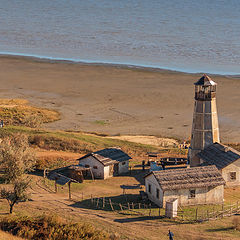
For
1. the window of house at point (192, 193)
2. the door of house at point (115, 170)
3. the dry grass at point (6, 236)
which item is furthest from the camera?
the door of house at point (115, 170)

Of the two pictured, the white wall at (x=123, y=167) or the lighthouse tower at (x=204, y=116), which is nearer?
the lighthouse tower at (x=204, y=116)

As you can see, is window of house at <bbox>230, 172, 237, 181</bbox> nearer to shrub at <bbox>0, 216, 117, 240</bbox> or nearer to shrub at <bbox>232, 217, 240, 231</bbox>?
shrub at <bbox>232, 217, 240, 231</bbox>

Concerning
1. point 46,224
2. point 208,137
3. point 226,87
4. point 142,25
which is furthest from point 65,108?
point 142,25

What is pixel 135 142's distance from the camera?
5466cm

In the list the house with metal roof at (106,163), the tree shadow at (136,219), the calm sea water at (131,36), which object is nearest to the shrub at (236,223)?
the tree shadow at (136,219)

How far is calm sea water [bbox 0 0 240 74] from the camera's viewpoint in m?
99.8

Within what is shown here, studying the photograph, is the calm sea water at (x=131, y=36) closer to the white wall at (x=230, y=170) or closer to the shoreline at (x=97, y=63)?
the shoreline at (x=97, y=63)

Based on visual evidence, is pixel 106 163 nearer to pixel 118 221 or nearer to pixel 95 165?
pixel 95 165

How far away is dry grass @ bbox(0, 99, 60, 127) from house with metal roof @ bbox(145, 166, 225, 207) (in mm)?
27906

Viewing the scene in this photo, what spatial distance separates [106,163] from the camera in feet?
137

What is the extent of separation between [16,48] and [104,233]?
88.2m

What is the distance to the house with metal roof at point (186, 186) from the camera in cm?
3472

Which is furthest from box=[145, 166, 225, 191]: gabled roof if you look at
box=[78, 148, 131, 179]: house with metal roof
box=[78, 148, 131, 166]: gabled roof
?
box=[78, 148, 131, 166]: gabled roof

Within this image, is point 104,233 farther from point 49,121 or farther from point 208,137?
point 49,121
